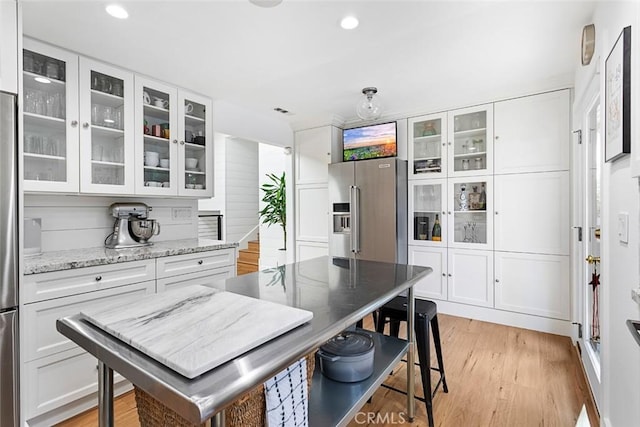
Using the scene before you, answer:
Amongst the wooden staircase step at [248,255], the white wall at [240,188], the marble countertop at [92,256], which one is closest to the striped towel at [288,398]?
the marble countertop at [92,256]

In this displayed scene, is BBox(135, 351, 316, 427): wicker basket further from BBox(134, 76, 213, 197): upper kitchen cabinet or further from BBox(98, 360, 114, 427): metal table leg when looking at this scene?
BBox(134, 76, 213, 197): upper kitchen cabinet

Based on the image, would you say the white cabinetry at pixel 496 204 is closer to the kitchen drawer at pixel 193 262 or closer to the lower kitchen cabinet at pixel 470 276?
the lower kitchen cabinet at pixel 470 276

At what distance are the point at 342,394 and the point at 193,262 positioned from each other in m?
1.74

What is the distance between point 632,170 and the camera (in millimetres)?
1158

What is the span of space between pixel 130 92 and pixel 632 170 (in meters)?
3.14

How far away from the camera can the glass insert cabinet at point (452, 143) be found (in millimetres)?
3432

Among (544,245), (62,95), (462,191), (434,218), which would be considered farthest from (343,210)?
(62,95)

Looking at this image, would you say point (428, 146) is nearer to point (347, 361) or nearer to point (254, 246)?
point (347, 361)

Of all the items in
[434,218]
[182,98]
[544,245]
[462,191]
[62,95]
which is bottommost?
[544,245]

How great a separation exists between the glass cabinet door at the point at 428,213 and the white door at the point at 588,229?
3.94ft

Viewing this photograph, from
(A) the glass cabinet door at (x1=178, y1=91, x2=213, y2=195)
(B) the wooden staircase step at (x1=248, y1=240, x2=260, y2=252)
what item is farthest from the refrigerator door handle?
(B) the wooden staircase step at (x1=248, y1=240, x2=260, y2=252)

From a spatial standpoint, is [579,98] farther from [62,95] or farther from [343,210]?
[62,95]

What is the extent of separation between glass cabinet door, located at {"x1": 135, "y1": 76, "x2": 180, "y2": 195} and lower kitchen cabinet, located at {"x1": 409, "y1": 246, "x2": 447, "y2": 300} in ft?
8.86

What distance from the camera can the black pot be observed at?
1394 mm
